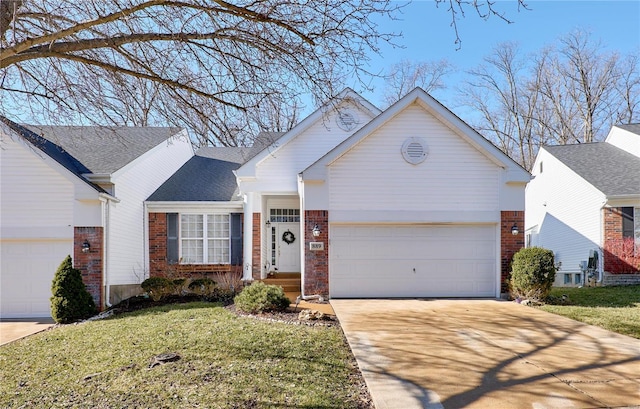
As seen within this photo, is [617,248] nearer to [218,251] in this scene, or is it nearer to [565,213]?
[565,213]

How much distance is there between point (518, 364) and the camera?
6.20 meters

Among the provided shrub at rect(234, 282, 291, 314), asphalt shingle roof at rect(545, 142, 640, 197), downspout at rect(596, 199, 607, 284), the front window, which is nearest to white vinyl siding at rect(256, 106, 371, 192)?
the front window

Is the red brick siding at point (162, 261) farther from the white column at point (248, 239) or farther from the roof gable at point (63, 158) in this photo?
the roof gable at point (63, 158)

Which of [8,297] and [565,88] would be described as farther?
[565,88]

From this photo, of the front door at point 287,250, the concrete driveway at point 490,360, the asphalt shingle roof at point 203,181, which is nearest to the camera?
the concrete driveway at point 490,360

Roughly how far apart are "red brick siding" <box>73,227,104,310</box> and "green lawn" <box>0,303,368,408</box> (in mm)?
2621

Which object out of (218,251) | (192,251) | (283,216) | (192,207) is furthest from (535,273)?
(192,207)

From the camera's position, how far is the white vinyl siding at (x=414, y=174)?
12102mm

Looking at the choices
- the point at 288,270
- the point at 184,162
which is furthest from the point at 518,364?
the point at 184,162

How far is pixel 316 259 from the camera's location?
39.0 ft

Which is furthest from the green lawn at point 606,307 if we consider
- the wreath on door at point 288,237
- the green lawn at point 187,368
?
the wreath on door at point 288,237

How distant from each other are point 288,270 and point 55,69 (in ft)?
32.8

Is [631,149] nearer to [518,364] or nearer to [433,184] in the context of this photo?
[433,184]

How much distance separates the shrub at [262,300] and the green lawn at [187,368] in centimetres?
53
